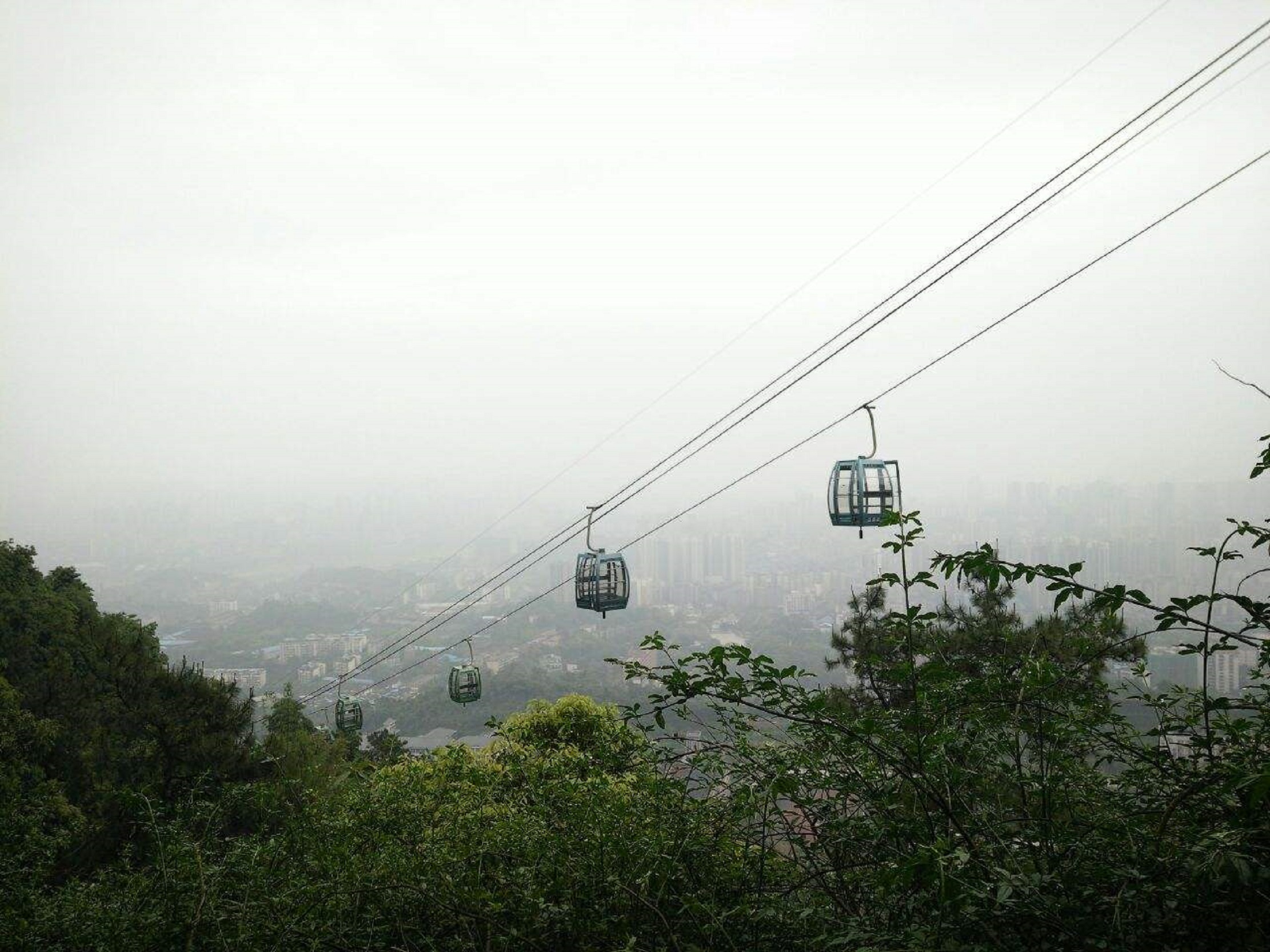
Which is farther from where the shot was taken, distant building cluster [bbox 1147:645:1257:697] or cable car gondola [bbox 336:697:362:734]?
cable car gondola [bbox 336:697:362:734]

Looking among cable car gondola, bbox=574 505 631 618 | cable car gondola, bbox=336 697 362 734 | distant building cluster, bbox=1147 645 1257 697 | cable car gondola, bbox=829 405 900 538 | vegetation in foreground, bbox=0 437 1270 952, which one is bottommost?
cable car gondola, bbox=336 697 362 734

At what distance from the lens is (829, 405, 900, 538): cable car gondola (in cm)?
486

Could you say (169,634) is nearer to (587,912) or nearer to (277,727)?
(277,727)

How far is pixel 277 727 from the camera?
14812 millimetres

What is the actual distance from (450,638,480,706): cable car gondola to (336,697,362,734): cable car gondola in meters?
2.23

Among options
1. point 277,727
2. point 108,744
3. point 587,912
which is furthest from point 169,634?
point 587,912

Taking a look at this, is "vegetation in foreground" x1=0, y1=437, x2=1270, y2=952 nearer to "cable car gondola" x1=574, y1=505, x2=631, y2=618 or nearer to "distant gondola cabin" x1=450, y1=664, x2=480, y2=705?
"cable car gondola" x1=574, y1=505, x2=631, y2=618

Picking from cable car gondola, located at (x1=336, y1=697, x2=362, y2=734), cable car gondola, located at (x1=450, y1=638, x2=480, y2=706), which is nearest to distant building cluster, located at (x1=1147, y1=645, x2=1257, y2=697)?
cable car gondola, located at (x1=450, y1=638, x2=480, y2=706)

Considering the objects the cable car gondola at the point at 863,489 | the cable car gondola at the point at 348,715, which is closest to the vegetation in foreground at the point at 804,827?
the cable car gondola at the point at 863,489

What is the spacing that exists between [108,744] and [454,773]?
23.5 feet

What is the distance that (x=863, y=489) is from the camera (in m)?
4.85

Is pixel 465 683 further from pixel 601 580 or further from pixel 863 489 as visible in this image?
pixel 863 489

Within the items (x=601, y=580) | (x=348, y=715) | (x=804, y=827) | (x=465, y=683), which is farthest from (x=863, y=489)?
(x=348, y=715)

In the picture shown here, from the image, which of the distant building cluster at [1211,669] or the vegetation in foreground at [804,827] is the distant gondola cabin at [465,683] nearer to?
the vegetation in foreground at [804,827]
